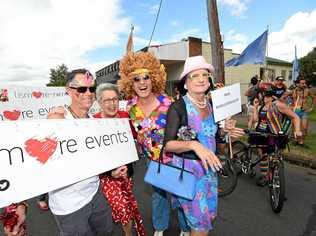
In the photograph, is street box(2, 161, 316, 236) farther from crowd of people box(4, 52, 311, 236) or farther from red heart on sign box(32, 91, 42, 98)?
red heart on sign box(32, 91, 42, 98)

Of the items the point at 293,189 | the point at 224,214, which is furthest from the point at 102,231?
the point at 293,189

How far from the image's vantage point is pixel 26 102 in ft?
21.6

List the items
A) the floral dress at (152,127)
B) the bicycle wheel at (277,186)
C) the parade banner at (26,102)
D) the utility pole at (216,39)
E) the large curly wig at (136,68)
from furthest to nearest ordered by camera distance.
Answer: the utility pole at (216,39)
the parade banner at (26,102)
the bicycle wheel at (277,186)
the large curly wig at (136,68)
the floral dress at (152,127)

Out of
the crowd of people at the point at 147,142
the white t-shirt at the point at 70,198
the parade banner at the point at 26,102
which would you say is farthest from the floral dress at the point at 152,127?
the parade banner at the point at 26,102

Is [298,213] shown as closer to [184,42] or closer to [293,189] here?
[293,189]

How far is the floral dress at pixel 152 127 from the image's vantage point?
293 cm

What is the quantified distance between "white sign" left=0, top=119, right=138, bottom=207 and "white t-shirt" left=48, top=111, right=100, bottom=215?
0.12 meters

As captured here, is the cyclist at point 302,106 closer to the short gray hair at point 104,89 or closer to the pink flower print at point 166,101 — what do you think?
the pink flower print at point 166,101

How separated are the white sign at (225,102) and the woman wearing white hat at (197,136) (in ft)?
0.27

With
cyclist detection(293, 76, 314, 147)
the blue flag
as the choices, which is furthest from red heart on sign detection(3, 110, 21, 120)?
the blue flag

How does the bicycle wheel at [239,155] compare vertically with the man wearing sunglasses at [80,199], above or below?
below

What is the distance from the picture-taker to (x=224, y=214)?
4.01m

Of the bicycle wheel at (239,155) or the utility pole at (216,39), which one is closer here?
the bicycle wheel at (239,155)

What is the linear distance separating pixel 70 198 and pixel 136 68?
1618mm
